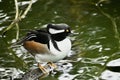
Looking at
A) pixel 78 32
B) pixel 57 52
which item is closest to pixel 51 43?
pixel 57 52

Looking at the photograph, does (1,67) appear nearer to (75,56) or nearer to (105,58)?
(75,56)

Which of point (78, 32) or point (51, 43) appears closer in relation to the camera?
point (51, 43)

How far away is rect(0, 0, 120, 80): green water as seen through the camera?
19.1 ft

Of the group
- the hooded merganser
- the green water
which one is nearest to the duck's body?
A: the hooded merganser

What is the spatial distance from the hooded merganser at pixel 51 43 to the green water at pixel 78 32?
561 millimetres

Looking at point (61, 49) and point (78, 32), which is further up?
point (61, 49)

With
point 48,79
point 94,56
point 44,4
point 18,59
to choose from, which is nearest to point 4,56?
point 18,59

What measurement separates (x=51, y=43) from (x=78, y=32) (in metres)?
1.84

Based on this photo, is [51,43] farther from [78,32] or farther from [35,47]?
[78,32]

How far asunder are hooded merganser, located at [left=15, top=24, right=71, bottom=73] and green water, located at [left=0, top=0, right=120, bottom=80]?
22.1 inches

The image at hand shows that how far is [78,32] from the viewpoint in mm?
6902

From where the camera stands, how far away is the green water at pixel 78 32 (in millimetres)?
5835

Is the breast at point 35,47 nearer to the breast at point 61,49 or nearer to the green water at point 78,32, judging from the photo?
the breast at point 61,49

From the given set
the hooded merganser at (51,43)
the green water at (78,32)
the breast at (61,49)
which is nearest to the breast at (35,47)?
the hooded merganser at (51,43)
